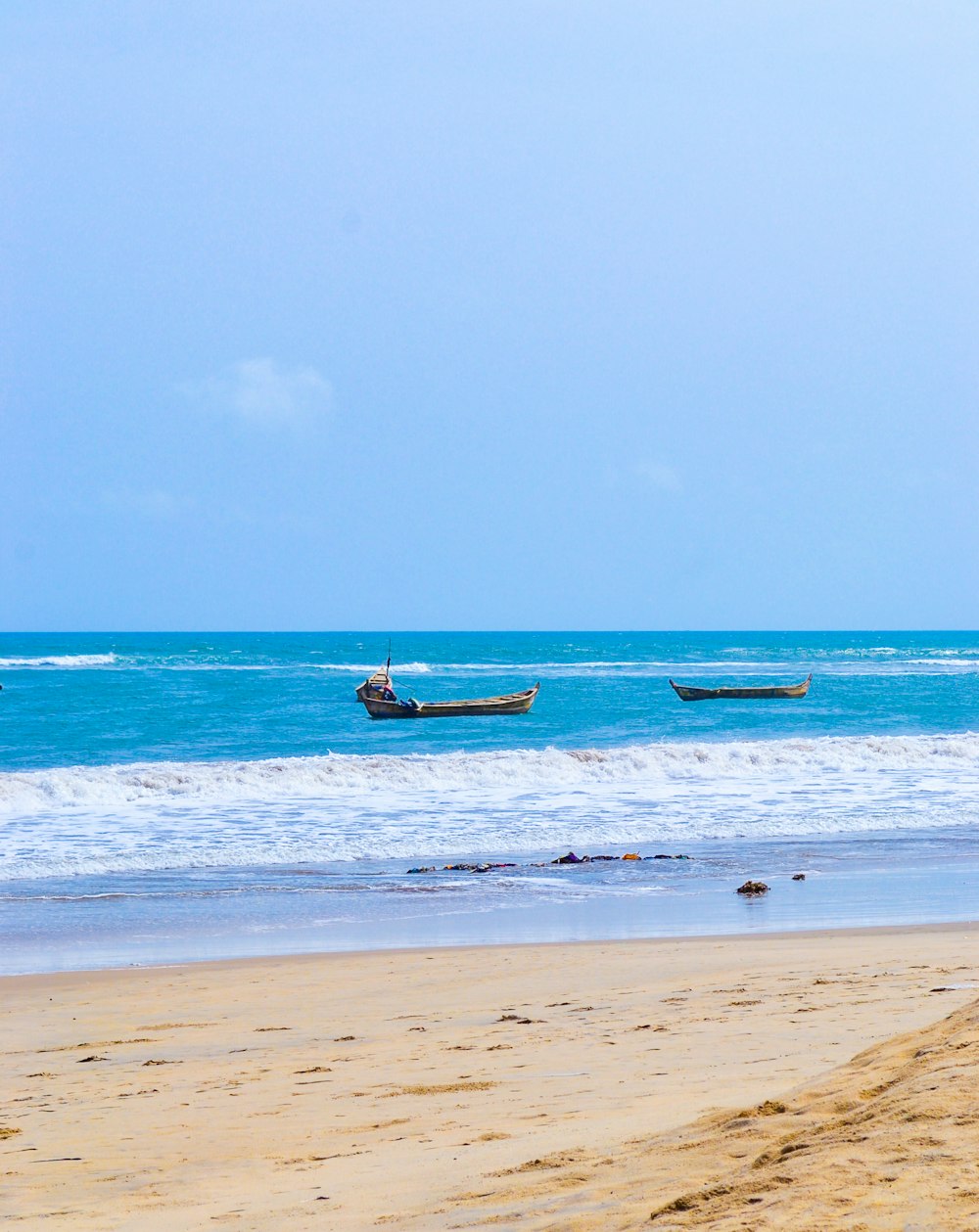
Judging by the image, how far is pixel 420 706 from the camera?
46875 millimetres

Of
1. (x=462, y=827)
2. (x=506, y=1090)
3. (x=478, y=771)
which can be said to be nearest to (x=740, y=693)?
(x=478, y=771)

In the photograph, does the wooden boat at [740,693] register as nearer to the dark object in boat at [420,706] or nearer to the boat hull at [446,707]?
the boat hull at [446,707]

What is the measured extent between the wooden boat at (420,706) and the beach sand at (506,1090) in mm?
36040

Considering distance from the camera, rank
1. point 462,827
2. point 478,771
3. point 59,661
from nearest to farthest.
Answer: point 462,827
point 478,771
point 59,661

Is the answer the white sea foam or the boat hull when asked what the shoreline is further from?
the white sea foam

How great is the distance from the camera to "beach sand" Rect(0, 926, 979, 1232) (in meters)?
4.05

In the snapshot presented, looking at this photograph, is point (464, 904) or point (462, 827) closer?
point (464, 904)

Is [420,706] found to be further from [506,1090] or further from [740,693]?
[506,1090]

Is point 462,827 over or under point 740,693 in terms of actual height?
under

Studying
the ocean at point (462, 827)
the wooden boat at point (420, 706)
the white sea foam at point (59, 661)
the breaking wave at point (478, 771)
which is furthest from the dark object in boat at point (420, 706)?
the white sea foam at point (59, 661)

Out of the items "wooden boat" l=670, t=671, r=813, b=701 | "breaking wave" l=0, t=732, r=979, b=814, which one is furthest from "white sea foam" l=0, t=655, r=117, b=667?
"breaking wave" l=0, t=732, r=979, b=814

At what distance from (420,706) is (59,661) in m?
64.6

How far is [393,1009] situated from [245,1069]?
1.64m

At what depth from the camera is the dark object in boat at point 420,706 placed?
46.5m
